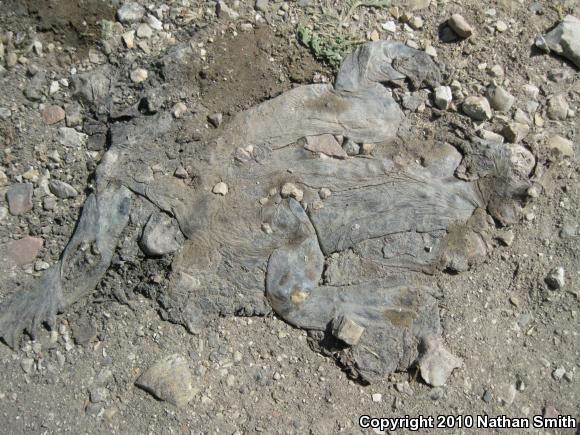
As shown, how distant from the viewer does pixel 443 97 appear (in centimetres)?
278

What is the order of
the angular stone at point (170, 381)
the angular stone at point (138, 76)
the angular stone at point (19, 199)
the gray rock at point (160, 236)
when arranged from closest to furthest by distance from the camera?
the angular stone at point (170, 381) < the gray rock at point (160, 236) < the angular stone at point (19, 199) < the angular stone at point (138, 76)

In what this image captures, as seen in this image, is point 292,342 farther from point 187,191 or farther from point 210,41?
point 210,41

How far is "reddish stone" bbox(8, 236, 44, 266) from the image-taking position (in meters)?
2.67

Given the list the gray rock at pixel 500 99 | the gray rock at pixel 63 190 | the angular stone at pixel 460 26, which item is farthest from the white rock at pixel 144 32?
the gray rock at pixel 500 99

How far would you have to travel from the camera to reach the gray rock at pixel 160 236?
102 inches

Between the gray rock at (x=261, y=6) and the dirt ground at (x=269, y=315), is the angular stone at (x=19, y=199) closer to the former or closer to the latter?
the dirt ground at (x=269, y=315)

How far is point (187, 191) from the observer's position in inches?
105

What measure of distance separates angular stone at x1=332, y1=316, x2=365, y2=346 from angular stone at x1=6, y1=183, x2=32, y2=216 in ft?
5.37

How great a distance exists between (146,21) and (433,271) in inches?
78.1

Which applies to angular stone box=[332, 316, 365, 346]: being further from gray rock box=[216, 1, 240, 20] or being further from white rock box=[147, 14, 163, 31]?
white rock box=[147, 14, 163, 31]

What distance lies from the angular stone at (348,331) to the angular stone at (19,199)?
1635 mm

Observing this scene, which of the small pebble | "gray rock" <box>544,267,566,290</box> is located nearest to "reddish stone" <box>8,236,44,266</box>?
the small pebble

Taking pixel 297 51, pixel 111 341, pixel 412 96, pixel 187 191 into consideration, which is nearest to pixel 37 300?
pixel 111 341

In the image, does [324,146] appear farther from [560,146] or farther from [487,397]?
[487,397]
